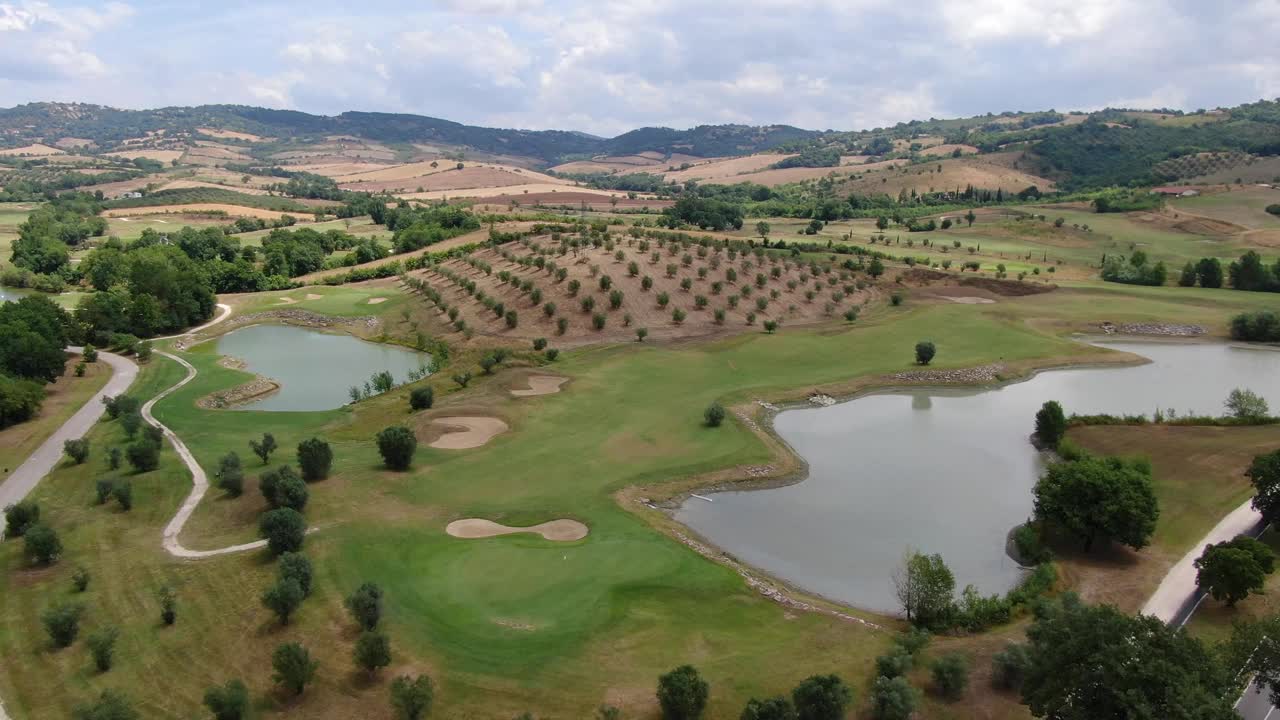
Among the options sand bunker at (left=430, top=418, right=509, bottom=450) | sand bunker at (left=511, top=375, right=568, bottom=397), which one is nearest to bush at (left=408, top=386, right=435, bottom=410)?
sand bunker at (left=430, top=418, right=509, bottom=450)

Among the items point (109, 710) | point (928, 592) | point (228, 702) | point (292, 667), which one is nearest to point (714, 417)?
point (928, 592)

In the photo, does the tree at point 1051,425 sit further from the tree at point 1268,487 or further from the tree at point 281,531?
the tree at point 281,531

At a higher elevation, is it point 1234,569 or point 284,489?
point 1234,569

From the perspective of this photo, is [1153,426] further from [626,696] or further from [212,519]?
[212,519]

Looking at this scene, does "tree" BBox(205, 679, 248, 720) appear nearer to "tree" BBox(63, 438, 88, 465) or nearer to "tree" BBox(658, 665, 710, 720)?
"tree" BBox(658, 665, 710, 720)

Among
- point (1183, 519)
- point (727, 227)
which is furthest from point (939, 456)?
point (727, 227)

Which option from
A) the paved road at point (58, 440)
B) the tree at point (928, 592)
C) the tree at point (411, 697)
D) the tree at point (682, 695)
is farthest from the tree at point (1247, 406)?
the paved road at point (58, 440)

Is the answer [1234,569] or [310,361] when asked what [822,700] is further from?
[310,361]
